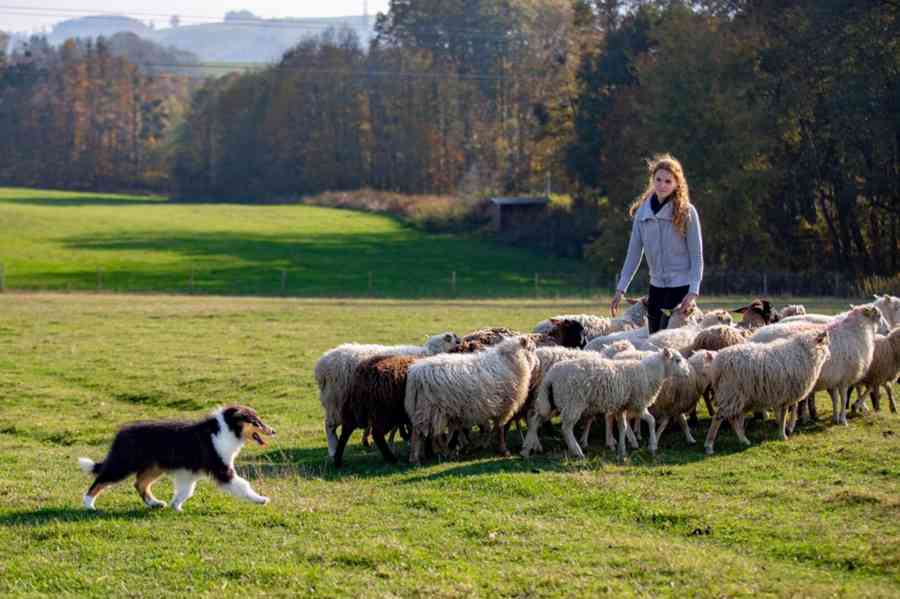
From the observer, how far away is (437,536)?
30.7ft

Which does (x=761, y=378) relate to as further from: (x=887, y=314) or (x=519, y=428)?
(x=887, y=314)

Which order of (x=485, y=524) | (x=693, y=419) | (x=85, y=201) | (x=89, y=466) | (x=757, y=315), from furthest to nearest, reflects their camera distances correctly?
(x=85, y=201) → (x=757, y=315) → (x=693, y=419) → (x=89, y=466) → (x=485, y=524)

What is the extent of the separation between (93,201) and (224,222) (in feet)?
63.8

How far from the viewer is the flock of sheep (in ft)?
40.5

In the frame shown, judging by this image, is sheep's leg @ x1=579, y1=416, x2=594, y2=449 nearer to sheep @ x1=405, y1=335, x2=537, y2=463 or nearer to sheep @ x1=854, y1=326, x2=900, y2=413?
sheep @ x1=405, y1=335, x2=537, y2=463

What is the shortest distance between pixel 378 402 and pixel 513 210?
62721mm

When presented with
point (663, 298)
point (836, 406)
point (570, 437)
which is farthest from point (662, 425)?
point (836, 406)

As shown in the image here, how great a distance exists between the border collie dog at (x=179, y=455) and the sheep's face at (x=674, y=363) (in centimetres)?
476

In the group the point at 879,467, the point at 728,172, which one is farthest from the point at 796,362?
the point at 728,172

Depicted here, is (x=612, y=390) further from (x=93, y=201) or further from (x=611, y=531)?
(x=93, y=201)

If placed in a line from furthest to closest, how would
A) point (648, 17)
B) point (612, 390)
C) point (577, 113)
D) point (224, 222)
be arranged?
1. point (224, 222)
2. point (577, 113)
3. point (648, 17)
4. point (612, 390)

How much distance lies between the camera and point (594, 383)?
40.2ft

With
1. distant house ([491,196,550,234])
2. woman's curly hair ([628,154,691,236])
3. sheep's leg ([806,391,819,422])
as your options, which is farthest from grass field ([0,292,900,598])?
distant house ([491,196,550,234])

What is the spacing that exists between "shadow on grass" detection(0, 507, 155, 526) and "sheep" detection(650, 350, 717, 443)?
5828 mm
